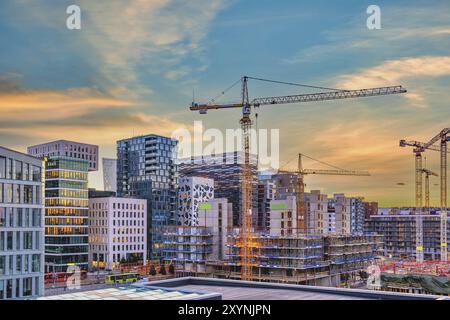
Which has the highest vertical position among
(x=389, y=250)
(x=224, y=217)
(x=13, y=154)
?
(x=13, y=154)

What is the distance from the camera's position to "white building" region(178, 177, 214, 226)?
107m

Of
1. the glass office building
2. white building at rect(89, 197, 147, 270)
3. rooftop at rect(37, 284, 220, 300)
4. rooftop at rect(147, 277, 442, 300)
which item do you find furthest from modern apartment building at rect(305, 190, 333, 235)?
rooftop at rect(37, 284, 220, 300)

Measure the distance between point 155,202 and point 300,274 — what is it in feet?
151

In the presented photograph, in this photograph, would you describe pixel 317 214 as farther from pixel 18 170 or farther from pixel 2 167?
pixel 2 167

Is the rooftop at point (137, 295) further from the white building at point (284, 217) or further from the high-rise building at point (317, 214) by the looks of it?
the high-rise building at point (317, 214)

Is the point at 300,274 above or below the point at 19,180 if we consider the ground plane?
below

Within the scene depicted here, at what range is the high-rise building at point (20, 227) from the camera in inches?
1467

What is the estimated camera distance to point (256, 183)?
13038cm

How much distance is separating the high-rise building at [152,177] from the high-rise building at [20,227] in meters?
57.0

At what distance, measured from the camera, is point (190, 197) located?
4274 inches

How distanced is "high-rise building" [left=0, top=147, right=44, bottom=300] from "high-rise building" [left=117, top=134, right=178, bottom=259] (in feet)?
187

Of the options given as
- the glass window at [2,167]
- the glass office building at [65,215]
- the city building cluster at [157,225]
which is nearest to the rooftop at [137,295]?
the city building cluster at [157,225]

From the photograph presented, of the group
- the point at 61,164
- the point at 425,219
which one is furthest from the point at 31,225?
the point at 425,219
